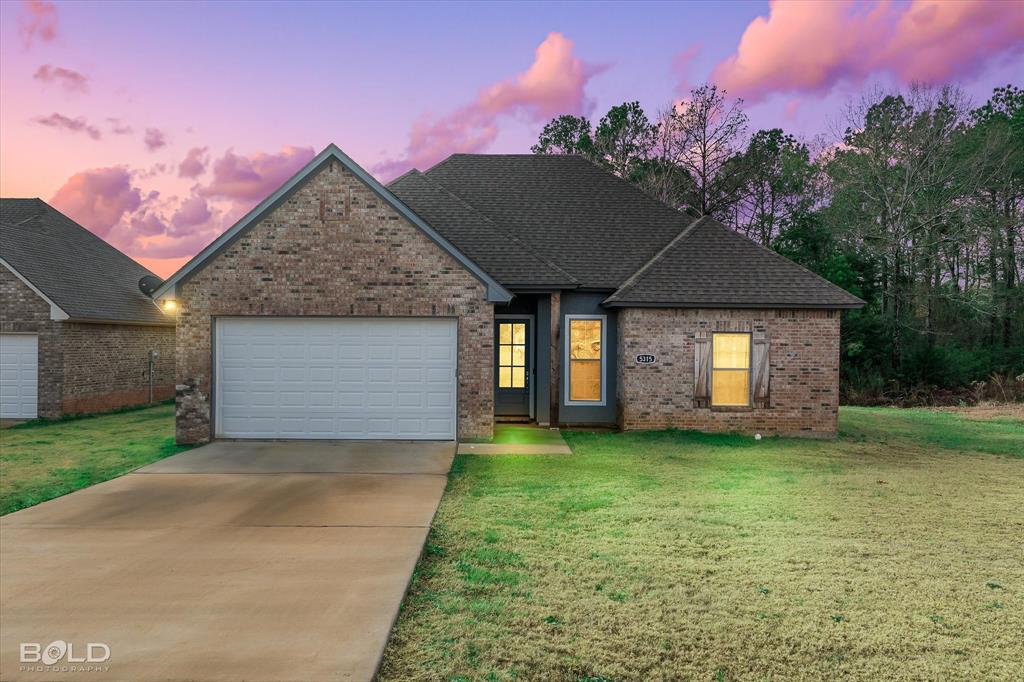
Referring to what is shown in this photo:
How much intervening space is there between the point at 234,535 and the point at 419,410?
6206 mm

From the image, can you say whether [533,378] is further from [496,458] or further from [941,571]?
[941,571]

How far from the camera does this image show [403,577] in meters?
5.33

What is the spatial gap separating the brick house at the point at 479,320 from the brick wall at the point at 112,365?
7371mm

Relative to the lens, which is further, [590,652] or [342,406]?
[342,406]

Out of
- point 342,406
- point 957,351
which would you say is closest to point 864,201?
point 957,351

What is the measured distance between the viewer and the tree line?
79.0 ft

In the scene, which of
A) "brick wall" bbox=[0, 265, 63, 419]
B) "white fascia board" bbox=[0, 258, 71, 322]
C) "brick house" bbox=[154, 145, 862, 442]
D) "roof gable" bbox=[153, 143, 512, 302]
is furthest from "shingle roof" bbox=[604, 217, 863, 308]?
"brick wall" bbox=[0, 265, 63, 419]

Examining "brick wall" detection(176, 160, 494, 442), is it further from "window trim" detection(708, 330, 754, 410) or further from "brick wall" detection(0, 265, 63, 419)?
"brick wall" detection(0, 265, 63, 419)

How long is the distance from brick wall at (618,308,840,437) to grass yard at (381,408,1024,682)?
134 inches

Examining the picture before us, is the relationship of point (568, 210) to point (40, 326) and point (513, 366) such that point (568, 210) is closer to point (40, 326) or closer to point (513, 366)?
point (513, 366)

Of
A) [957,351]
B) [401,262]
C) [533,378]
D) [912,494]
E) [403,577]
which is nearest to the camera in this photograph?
[403,577]

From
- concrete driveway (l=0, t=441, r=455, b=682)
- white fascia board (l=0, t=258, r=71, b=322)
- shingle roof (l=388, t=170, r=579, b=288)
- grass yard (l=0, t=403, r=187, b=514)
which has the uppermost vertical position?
shingle roof (l=388, t=170, r=579, b=288)

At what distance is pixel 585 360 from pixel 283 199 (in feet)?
24.6

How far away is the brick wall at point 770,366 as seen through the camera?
45.3ft
